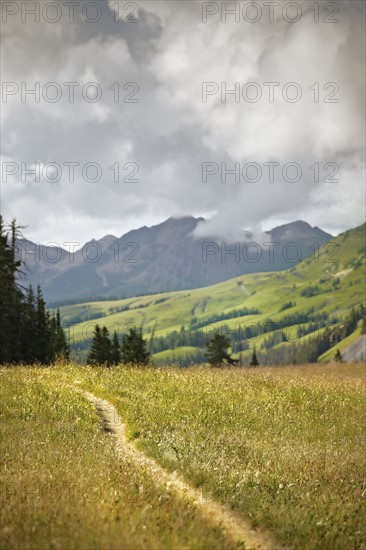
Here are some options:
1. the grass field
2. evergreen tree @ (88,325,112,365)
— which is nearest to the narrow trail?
the grass field

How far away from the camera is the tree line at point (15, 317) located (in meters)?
43.8

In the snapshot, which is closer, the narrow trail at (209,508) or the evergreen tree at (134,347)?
the narrow trail at (209,508)

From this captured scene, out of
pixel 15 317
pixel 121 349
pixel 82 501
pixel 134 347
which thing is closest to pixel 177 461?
pixel 82 501

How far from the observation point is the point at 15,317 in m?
48.6

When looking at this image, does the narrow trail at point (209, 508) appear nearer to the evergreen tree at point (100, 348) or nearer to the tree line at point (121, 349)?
the tree line at point (121, 349)

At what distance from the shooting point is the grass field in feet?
18.9

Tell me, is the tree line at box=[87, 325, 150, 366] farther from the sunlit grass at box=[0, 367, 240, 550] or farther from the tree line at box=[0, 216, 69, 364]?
the sunlit grass at box=[0, 367, 240, 550]

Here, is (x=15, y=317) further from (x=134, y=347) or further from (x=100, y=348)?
(x=100, y=348)

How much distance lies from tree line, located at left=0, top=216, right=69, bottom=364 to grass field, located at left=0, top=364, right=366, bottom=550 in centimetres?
2439

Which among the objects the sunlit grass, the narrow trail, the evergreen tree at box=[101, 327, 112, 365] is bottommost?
the evergreen tree at box=[101, 327, 112, 365]

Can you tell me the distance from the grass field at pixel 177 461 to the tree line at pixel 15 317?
2439cm

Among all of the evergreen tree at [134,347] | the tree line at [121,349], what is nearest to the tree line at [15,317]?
the tree line at [121,349]

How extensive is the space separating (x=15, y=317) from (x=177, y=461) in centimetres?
4318

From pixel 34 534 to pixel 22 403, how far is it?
354 inches
